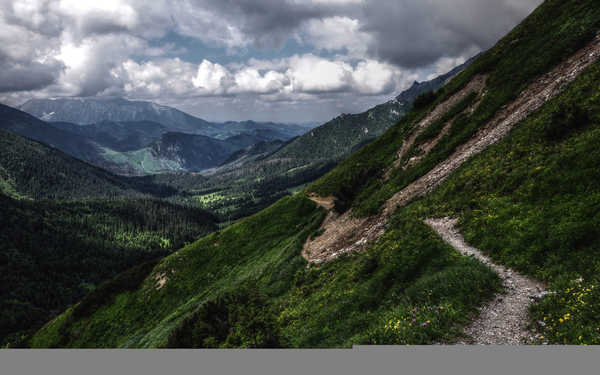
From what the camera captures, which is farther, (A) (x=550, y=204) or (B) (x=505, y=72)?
(B) (x=505, y=72)

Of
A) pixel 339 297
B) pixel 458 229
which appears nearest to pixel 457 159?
pixel 458 229

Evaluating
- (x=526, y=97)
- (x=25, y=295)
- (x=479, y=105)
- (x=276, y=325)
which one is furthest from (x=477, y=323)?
(x=25, y=295)

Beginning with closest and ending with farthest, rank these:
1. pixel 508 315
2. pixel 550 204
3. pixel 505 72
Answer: pixel 508 315 < pixel 550 204 < pixel 505 72

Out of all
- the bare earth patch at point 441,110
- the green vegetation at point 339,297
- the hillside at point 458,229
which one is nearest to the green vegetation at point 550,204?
the hillside at point 458,229

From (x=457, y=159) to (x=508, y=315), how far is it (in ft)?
79.3

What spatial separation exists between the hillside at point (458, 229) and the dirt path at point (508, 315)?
0.20 meters

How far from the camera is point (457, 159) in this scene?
3081 centimetres

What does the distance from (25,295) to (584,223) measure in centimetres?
27333

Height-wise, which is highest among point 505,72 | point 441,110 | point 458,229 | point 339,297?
point 505,72

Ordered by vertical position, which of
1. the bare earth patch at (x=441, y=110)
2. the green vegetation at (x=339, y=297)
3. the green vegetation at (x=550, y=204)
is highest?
the bare earth patch at (x=441, y=110)

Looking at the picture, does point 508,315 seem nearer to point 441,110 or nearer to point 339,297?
point 339,297

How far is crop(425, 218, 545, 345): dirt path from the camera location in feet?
30.6

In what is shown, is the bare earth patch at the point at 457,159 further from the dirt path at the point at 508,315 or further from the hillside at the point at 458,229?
the dirt path at the point at 508,315

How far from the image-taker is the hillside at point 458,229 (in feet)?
36.8
